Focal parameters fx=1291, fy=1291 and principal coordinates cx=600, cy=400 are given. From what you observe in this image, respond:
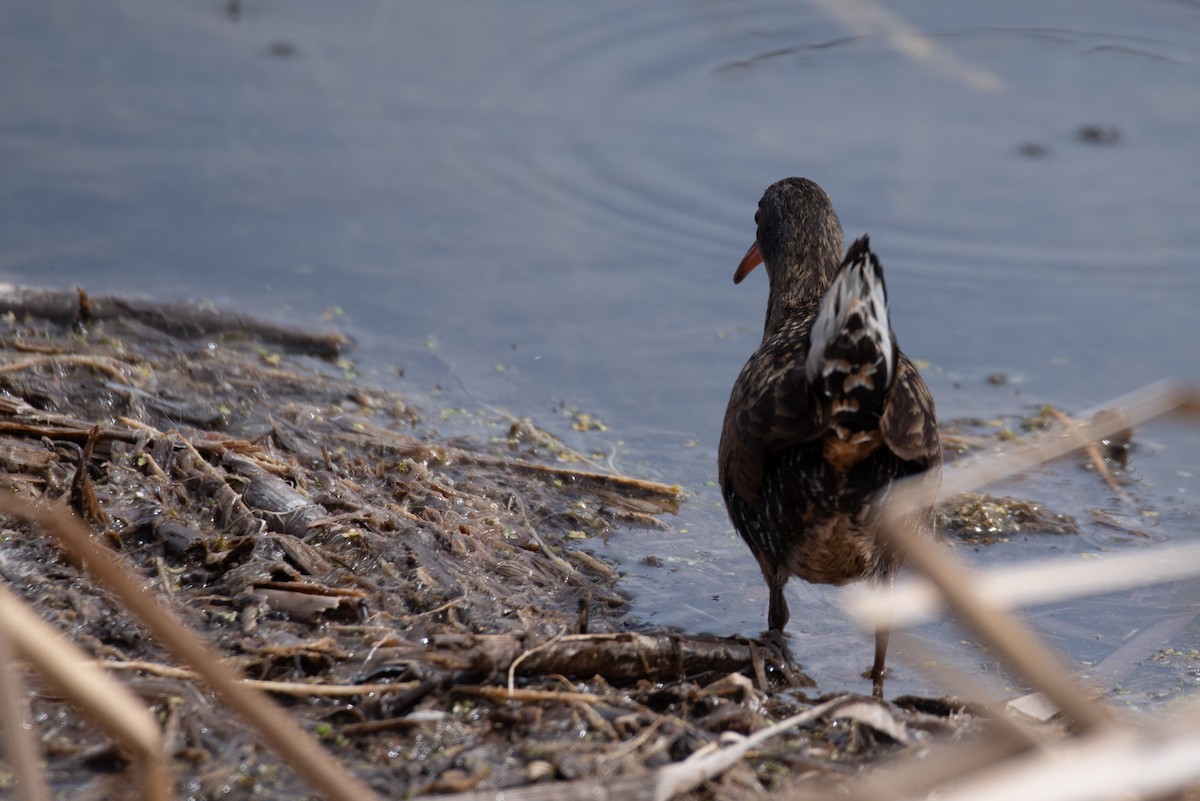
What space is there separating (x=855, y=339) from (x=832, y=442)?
1.29 feet

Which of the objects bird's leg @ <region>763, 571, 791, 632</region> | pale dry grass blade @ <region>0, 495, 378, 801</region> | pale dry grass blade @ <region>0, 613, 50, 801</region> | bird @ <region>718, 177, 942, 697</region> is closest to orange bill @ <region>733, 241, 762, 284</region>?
bird @ <region>718, 177, 942, 697</region>

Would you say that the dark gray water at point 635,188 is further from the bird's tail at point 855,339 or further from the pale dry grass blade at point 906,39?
the bird's tail at point 855,339

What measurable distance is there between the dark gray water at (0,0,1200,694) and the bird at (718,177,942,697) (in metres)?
0.62

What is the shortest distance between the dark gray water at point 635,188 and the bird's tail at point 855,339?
1.52 metres

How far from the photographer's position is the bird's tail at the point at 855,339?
3.79 metres

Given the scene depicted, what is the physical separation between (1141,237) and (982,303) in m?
1.24

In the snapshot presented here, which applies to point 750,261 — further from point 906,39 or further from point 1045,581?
point 906,39

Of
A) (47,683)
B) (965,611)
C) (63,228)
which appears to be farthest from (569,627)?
(63,228)


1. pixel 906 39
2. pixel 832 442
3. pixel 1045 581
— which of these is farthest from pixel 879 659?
pixel 906 39

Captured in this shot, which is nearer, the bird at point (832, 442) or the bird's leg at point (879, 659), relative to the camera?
the bird at point (832, 442)

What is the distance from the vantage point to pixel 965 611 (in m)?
1.82

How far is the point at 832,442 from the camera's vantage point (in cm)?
405

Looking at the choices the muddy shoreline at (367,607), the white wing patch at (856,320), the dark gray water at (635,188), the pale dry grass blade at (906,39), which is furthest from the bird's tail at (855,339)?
the pale dry grass blade at (906,39)

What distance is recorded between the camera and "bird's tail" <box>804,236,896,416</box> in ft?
12.4
